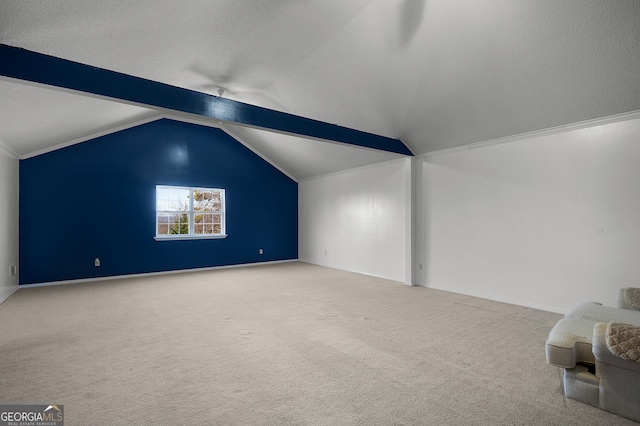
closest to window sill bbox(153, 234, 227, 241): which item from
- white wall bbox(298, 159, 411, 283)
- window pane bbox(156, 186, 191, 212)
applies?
window pane bbox(156, 186, 191, 212)

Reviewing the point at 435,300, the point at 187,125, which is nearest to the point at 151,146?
the point at 187,125

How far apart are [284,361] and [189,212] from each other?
17.6 ft

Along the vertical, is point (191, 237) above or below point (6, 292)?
above

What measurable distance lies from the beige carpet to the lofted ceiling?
2305mm

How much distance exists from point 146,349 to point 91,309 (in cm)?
189

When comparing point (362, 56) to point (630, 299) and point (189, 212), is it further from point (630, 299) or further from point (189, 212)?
point (189, 212)

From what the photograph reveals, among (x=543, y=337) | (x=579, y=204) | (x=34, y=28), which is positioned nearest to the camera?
(x=34, y=28)

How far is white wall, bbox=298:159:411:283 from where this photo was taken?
5898mm

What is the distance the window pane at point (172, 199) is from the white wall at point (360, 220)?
2.98 m

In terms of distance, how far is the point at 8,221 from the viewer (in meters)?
4.81

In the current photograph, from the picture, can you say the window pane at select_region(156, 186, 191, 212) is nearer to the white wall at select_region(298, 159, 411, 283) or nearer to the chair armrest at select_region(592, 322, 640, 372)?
the white wall at select_region(298, 159, 411, 283)

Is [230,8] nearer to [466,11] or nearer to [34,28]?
[34,28]

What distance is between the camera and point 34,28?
2.30m

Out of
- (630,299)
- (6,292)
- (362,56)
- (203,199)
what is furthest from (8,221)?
(630,299)
